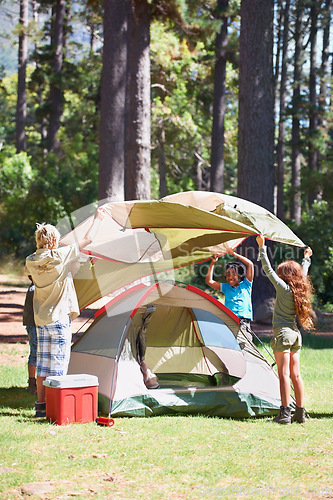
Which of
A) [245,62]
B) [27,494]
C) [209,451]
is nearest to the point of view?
[27,494]

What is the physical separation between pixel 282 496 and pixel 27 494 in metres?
1.58

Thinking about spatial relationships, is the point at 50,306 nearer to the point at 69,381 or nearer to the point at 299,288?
the point at 69,381

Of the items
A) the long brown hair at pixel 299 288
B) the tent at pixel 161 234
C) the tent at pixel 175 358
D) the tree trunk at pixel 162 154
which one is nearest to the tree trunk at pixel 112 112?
the tent at pixel 161 234

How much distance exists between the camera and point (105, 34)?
11.9 meters

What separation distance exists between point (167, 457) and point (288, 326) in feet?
6.03

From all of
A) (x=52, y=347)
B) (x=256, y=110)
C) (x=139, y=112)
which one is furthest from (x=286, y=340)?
(x=139, y=112)

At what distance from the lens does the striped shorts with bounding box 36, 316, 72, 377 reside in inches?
210

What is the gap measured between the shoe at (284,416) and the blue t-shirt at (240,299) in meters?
1.41

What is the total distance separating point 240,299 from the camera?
664cm

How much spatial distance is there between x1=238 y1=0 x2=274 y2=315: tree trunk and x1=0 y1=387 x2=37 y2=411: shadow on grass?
218 inches

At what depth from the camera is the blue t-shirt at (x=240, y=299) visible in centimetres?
662

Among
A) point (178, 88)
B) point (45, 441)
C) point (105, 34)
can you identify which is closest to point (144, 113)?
point (105, 34)

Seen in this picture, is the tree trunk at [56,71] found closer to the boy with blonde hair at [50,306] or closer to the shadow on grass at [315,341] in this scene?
the shadow on grass at [315,341]

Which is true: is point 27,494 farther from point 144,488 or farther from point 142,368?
point 142,368
